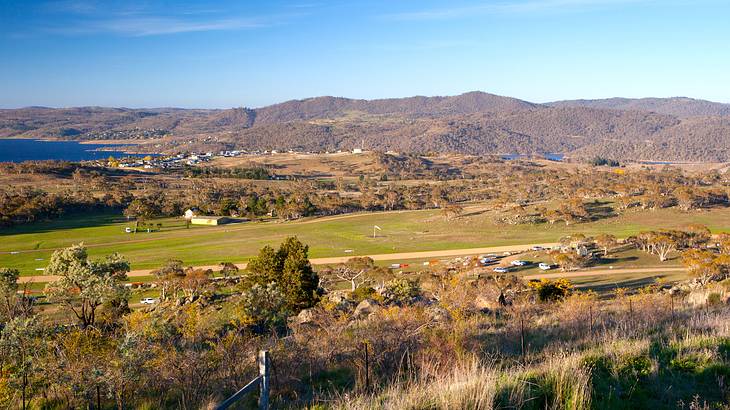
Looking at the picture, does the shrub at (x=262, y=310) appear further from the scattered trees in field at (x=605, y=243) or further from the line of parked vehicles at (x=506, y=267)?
the scattered trees in field at (x=605, y=243)

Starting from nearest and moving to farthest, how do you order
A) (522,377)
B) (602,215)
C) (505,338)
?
1. (522,377)
2. (505,338)
3. (602,215)

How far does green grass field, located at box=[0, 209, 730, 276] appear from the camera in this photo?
2320 inches

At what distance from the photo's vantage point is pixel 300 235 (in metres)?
71.4

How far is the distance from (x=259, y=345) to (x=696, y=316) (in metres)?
9.41

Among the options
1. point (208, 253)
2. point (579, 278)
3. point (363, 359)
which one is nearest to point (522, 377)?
point (363, 359)

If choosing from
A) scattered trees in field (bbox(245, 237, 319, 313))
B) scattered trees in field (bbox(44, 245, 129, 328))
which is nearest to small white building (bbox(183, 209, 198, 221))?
scattered trees in field (bbox(44, 245, 129, 328))

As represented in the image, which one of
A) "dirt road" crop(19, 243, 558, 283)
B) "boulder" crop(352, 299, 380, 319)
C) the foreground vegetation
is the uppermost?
the foreground vegetation

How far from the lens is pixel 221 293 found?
124ft

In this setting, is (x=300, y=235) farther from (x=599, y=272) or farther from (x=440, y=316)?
(x=440, y=316)

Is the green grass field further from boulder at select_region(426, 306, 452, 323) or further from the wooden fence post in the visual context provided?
the wooden fence post

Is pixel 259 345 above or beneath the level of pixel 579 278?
above

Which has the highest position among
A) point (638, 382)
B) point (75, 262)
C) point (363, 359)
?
point (638, 382)

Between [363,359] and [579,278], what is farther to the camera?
[579,278]

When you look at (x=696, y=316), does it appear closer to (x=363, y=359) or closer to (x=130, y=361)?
(x=363, y=359)
